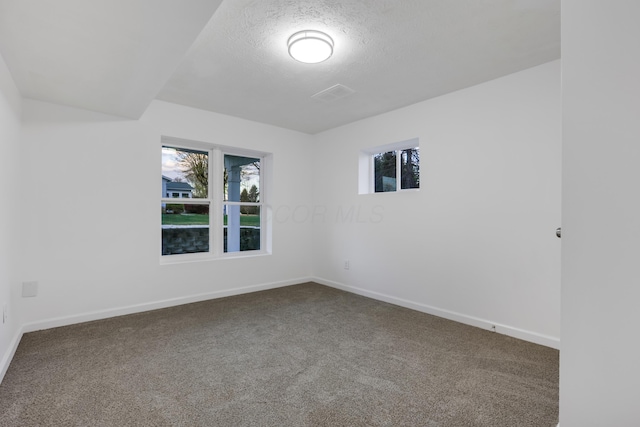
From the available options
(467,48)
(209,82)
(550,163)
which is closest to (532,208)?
(550,163)

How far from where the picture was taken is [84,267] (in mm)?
3053

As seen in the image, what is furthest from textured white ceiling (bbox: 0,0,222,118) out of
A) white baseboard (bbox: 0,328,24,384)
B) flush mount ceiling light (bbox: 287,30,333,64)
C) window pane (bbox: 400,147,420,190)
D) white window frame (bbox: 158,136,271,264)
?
window pane (bbox: 400,147,420,190)

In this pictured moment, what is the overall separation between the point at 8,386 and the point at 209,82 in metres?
2.69

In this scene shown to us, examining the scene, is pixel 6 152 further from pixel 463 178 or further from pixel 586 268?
pixel 463 178

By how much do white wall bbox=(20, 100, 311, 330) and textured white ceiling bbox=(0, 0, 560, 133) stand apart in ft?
0.98

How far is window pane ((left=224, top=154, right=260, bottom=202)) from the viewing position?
4328 millimetres

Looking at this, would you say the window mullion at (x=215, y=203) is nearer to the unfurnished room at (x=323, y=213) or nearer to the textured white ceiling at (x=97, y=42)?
the unfurnished room at (x=323, y=213)

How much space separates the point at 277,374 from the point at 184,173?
9.23 feet

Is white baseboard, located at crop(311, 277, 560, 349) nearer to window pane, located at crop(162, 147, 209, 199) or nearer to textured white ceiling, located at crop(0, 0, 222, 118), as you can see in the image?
window pane, located at crop(162, 147, 209, 199)

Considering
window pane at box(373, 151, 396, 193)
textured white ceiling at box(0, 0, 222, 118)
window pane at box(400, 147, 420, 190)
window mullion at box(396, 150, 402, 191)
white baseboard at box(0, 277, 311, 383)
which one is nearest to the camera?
textured white ceiling at box(0, 0, 222, 118)

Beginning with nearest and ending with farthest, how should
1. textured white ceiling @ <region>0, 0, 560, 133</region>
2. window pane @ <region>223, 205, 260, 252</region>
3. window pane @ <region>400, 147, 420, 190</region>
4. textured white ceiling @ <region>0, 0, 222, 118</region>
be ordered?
textured white ceiling @ <region>0, 0, 222, 118</region>, textured white ceiling @ <region>0, 0, 560, 133</region>, window pane @ <region>400, 147, 420, 190</region>, window pane @ <region>223, 205, 260, 252</region>

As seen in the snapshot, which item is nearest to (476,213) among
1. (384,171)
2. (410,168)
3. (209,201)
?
(410,168)

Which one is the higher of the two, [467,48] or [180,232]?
[467,48]

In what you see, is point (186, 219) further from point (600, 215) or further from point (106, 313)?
point (600, 215)
